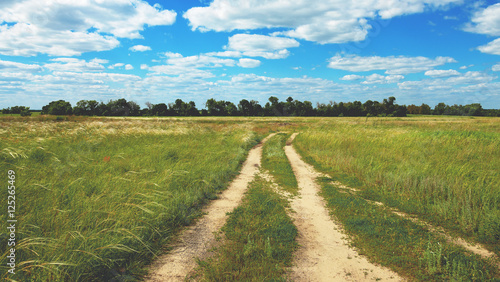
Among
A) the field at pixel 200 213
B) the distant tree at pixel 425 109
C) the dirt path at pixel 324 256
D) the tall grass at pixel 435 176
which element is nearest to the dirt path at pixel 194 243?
the field at pixel 200 213

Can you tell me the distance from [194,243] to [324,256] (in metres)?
2.81

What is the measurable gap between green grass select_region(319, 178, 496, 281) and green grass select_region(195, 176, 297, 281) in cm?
163

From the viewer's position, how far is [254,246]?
15.6 feet

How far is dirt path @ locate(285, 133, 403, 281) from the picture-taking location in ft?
13.5

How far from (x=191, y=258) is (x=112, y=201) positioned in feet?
8.69

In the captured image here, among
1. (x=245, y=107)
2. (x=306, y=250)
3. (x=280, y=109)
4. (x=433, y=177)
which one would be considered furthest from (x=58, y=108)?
(x=433, y=177)

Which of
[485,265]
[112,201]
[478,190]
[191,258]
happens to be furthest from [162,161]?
[478,190]

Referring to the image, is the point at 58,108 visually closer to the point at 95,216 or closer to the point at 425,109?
the point at 95,216

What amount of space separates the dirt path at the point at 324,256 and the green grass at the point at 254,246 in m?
0.28

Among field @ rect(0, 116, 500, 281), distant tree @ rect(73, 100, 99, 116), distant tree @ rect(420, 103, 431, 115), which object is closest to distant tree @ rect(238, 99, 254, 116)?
distant tree @ rect(73, 100, 99, 116)

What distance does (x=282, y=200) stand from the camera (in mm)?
7906

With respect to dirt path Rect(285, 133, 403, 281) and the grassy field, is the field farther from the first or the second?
dirt path Rect(285, 133, 403, 281)

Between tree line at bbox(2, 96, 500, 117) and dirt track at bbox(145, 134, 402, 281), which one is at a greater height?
tree line at bbox(2, 96, 500, 117)

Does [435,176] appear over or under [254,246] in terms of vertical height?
over
